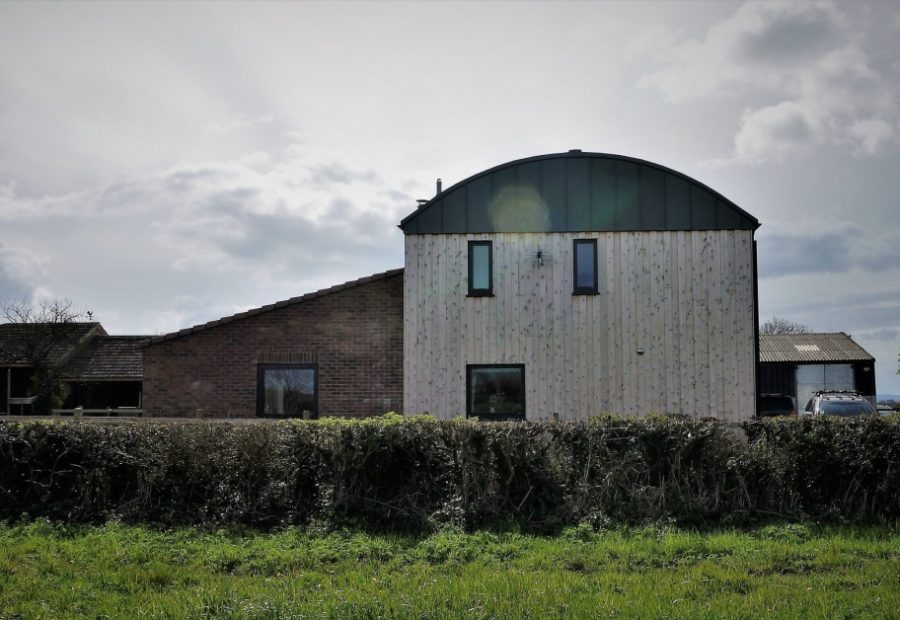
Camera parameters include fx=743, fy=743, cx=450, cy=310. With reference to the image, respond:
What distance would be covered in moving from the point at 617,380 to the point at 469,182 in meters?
5.69

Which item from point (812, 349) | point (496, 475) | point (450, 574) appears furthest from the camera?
point (812, 349)

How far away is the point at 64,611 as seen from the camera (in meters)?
6.06

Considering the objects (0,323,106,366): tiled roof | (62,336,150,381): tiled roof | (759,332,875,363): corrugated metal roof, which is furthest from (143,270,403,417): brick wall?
(759,332,875,363): corrugated metal roof

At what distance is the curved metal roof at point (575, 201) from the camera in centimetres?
1722

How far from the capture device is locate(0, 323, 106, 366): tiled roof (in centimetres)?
3256

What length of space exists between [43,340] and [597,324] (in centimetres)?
2790

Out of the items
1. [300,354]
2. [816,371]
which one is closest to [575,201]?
[300,354]

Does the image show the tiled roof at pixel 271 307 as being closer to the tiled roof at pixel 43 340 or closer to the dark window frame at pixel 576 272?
the dark window frame at pixel 576 272

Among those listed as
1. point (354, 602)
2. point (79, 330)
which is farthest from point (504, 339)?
point (79, 330)

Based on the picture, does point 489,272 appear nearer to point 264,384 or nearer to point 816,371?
point 264,384

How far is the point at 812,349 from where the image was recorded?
3906 cm

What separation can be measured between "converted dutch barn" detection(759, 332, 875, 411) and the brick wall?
26.8 meters

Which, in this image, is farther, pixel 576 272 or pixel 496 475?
pixel 576 272

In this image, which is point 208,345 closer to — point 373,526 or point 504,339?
point 504,339
